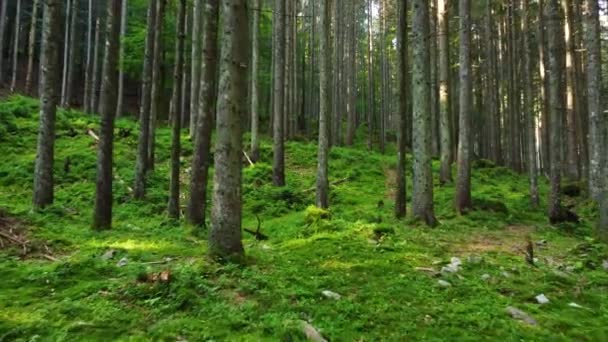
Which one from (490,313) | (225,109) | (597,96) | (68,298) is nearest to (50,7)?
(225,109)

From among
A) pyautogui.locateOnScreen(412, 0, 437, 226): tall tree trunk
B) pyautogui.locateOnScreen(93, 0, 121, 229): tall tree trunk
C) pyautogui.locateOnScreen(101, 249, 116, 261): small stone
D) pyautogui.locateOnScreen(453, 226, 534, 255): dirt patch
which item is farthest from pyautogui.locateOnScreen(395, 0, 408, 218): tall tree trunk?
pyautogui.locateOnScreen(101, 249, 116, 261): small stone

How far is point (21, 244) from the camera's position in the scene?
716 cm

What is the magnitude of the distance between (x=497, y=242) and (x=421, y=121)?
312 centimetres

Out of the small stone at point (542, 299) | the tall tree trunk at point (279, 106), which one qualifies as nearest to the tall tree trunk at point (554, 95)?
the tall tree trunk at point (279, 106)

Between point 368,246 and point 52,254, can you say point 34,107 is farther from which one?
point 368,246

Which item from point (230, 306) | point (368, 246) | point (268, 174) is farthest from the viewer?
point (268, 174)

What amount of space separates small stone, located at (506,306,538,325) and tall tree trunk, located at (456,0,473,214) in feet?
26.0

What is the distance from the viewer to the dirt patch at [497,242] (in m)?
8.84

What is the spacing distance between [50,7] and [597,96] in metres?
12.1

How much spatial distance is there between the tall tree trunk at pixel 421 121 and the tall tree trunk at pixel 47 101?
8.00m

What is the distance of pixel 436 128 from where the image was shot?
28.7 meters

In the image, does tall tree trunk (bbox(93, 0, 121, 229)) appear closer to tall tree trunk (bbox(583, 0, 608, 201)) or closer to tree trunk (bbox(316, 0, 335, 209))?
tree trunk (bbox(316, 0, 335, 209))

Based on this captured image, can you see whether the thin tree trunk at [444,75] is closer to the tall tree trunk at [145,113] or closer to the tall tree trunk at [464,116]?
the tall tree trunk at [464,116]

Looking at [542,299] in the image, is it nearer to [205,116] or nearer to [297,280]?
[297,280]
